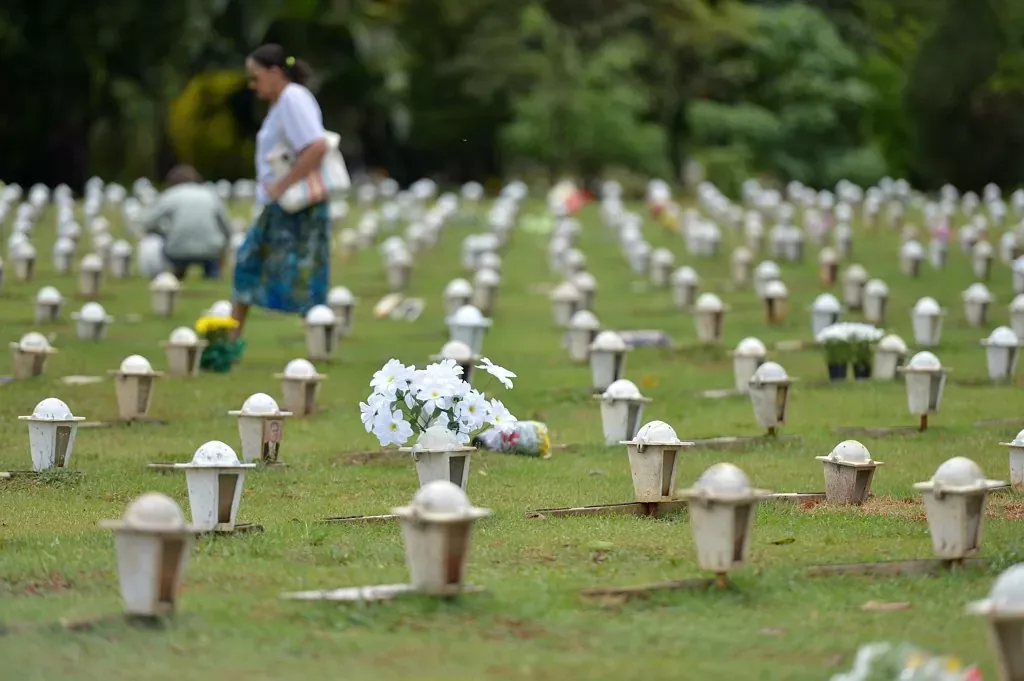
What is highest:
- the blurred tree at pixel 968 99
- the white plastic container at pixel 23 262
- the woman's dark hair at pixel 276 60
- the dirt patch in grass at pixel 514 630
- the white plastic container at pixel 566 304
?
the blurred tree at pixel 968 99

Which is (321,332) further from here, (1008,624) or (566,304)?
(1008,624)

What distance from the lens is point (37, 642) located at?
5801 mm

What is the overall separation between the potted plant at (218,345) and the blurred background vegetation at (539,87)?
19942mm

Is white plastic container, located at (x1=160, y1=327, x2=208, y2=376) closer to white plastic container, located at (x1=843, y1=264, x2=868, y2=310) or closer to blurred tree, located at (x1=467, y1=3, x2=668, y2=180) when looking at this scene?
white plastic container, located at (x1=843, y1=264, x2=868, y2=310)

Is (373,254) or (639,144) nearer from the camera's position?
(373,254)

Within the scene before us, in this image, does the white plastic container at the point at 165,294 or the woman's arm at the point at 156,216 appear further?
the woman's arm at the point at 156,216

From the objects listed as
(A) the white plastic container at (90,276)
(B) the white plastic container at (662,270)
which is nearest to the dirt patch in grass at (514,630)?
(A) the white plastic container at (90,276)

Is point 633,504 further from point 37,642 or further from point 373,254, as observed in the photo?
point 373,254

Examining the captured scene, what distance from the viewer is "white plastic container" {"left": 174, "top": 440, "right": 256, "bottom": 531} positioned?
740cm

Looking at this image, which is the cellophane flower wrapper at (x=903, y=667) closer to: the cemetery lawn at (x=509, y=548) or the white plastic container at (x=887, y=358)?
the cemetery lawn at (x=509, y=548)

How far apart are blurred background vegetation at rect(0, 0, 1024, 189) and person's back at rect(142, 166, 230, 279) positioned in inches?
523

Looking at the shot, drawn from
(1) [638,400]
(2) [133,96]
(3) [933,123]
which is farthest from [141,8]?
(1) [638,400]

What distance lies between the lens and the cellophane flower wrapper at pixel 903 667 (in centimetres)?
489

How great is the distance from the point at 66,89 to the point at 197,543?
89.2 feet
